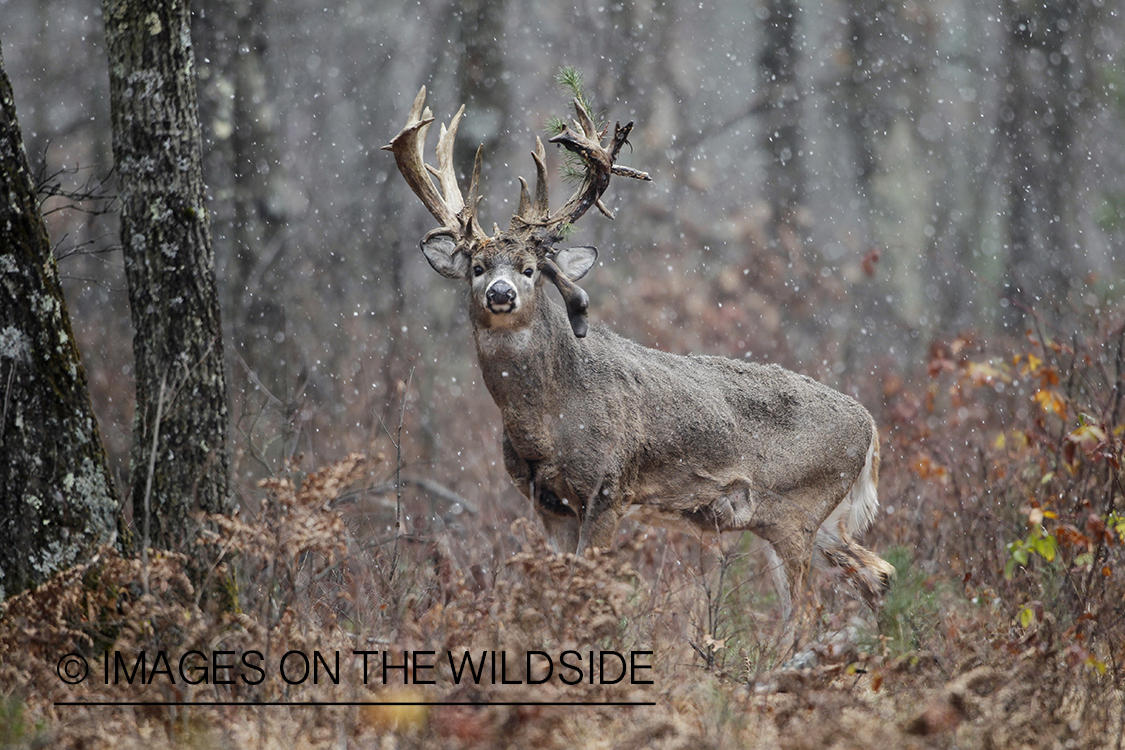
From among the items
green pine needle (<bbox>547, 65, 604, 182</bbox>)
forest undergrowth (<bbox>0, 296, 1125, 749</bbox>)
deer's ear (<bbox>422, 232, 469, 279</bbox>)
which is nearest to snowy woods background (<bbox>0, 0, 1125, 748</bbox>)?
forest undergrowth (<bbox>0, 296, 1125, 749</bbox>)

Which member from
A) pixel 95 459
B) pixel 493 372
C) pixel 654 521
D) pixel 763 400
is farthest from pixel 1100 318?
pixel 95 459

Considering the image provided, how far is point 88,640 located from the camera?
15.5 feet

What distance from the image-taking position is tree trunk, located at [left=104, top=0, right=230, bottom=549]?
5.58 metres

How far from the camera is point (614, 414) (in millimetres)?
6238

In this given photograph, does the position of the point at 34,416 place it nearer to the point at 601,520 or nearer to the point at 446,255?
the point at 446,255

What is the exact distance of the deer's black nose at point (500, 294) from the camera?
584 centimetres

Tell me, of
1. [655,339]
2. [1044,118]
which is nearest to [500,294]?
[655,339]

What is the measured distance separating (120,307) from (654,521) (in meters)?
9.54

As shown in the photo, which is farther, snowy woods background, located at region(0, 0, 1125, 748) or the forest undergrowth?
snowy woods background, located at region(0, 0, 1125, 748)

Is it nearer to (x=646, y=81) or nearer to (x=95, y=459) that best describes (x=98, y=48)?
(x=646, y=81)

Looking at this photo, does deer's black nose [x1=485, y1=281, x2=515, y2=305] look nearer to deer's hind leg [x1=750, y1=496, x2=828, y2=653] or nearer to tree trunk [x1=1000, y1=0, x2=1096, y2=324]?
deer's hind leg [x1=750, y1=496, x2=828, y2=653]

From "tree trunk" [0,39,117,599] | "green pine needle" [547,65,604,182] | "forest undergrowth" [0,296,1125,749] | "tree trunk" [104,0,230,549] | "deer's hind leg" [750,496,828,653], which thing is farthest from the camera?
"deer's hind leg" [750,496,828,653]

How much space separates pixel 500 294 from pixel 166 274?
1.67 m

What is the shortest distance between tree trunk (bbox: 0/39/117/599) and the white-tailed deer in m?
1.99
